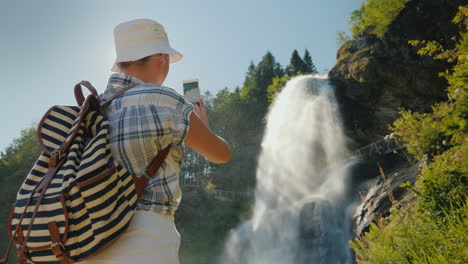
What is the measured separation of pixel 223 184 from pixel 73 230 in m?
41.5

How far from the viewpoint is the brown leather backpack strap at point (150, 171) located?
1.40m

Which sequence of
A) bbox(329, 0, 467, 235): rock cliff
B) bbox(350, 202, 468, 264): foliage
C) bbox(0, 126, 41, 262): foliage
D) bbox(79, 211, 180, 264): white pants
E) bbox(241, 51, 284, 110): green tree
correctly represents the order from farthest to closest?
bbox(241, 51, 284, 110): green tree
bbox(0, 126, 41, 262): foliage
bbox(329, 0, 467, 235): rock cliff
bbox(350, 202, 468, 264): foliage
bbox(79, 211, 180, 264): white pants

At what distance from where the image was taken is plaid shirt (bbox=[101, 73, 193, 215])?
141 cm

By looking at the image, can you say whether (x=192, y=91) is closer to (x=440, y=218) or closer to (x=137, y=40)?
(x=137, y=40)

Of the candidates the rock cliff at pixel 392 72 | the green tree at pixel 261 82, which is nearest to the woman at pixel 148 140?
the rock cliff at pixel 392 72

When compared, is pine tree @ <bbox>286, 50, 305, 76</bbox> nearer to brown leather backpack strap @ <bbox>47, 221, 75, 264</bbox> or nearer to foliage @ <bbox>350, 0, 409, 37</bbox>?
foliage @ <bbox>350, 0, 409, 37</bbox>

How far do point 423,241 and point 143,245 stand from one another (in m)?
3.06

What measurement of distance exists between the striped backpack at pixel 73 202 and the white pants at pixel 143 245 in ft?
0.16

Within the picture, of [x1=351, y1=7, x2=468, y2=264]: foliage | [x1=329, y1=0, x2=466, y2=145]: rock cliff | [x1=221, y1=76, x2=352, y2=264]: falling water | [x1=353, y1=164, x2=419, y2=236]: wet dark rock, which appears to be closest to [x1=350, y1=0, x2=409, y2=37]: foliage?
[x1=329, y1=0, x2=466, y2=145]: rock cliff

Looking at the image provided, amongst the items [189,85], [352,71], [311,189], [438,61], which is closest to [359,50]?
[352,71]

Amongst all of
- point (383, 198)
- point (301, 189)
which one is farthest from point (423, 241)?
point (301, 189)

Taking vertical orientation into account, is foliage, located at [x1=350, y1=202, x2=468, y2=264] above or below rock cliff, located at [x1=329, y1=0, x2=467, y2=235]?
below

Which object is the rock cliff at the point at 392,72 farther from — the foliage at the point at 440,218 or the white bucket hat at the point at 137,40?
the white bucket hat at the point at 137,40

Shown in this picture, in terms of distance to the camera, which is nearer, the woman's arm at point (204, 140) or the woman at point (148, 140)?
the woman at point (148, 140)
